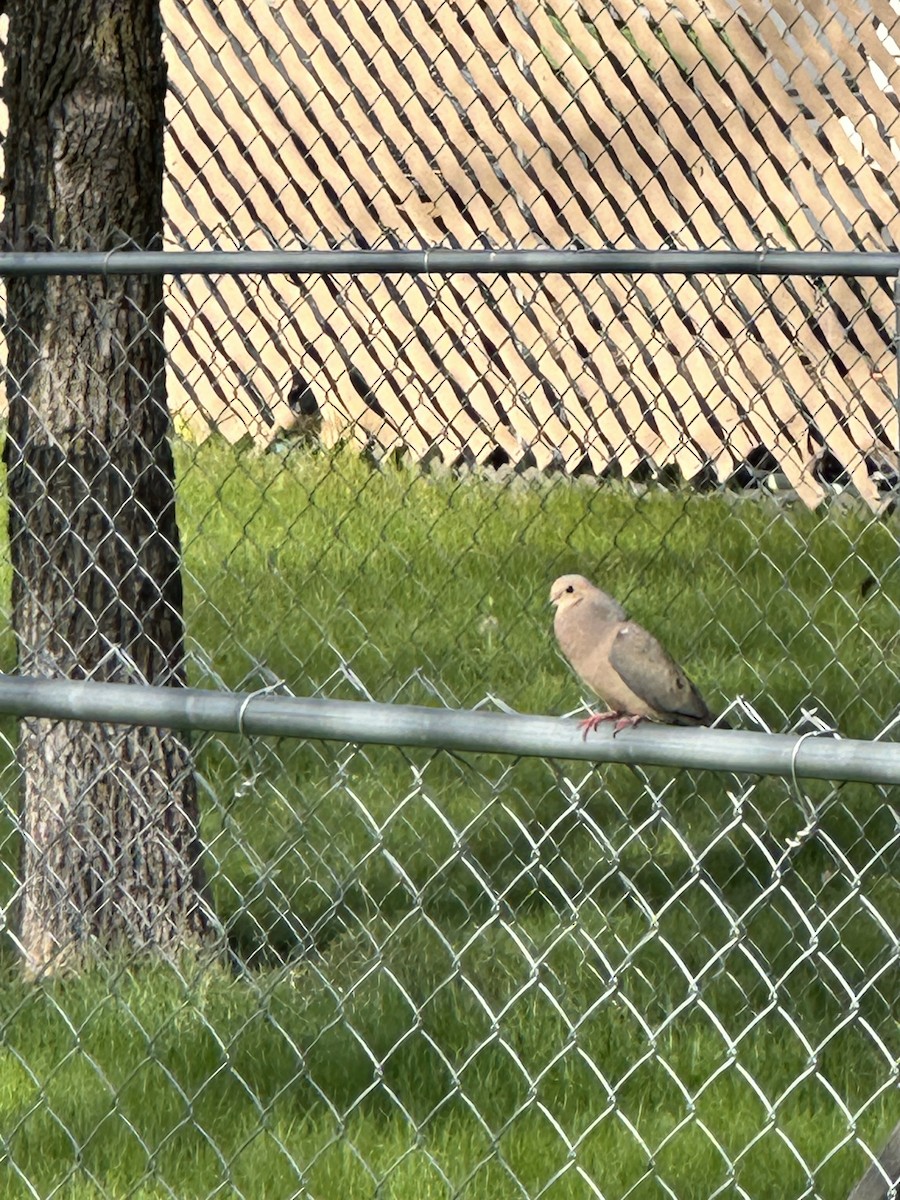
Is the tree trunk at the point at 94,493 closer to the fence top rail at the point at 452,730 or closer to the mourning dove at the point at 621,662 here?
the mourning dove at the point at 621,662

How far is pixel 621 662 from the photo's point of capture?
263cm

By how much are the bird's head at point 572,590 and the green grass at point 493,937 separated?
315 millimetres

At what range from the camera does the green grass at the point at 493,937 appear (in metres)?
2.68

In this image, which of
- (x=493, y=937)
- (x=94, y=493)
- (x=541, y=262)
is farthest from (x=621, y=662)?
(x=94, y=493)

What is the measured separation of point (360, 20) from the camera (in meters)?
6.87

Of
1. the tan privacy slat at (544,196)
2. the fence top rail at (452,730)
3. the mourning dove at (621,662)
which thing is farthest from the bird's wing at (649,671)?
the tan privacy slat at (544,196)

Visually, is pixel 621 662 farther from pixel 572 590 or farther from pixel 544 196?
pixel 544 196

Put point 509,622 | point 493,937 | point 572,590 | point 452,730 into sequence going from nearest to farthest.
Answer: point 452,730 → point 572,590 → point 493,937 → point 509,622

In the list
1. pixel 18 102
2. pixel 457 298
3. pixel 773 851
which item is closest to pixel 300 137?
pixel 457 298

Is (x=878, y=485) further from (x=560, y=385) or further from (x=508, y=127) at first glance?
(x=508, y=127)

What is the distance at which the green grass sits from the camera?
2682mm

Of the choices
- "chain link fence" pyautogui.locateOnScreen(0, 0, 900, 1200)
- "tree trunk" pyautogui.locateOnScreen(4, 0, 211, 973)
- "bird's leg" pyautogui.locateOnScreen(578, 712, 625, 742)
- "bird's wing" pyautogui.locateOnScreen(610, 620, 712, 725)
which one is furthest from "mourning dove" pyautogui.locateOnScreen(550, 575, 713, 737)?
"tree trunk" pyautogui.locateOnScreen(4, 0, 211, 973)

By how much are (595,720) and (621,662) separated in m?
0.58

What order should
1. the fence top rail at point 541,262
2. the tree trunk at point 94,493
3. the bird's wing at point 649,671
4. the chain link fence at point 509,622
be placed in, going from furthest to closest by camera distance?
the tree trunk at point 94,493
the fence top rail at point 541,262
the chain link fence at point 509,622
the bird's wing at point 649,671
